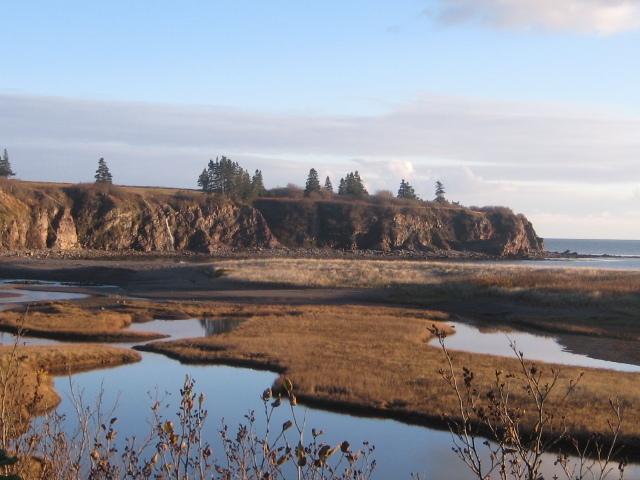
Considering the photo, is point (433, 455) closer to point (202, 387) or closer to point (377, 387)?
point (377, 387)

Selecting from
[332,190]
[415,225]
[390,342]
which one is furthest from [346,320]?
[332,190]

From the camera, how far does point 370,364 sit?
3059cm

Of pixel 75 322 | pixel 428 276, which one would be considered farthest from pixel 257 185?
pixel 75 322

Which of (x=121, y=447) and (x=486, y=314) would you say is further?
(x=486, y=314)

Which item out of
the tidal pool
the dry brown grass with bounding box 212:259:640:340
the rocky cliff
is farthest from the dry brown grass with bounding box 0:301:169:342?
the rocky cliff

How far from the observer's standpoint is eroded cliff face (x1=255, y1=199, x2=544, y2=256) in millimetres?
161375

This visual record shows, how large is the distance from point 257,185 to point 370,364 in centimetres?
14610

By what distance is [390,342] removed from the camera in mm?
37906

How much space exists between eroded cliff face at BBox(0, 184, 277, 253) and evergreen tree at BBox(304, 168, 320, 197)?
23759mm

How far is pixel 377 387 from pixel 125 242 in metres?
118

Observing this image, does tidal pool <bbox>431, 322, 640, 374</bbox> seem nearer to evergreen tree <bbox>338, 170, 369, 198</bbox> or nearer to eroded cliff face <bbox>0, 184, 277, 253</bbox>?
eroded cliff face <bbox>0, 184, 277, 253</bbox>

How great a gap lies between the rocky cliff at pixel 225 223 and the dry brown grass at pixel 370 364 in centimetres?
8832

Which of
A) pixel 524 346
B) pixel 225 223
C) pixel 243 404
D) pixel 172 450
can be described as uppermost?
pixel 172 450

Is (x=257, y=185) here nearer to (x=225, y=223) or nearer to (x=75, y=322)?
(x=225, y=223)
